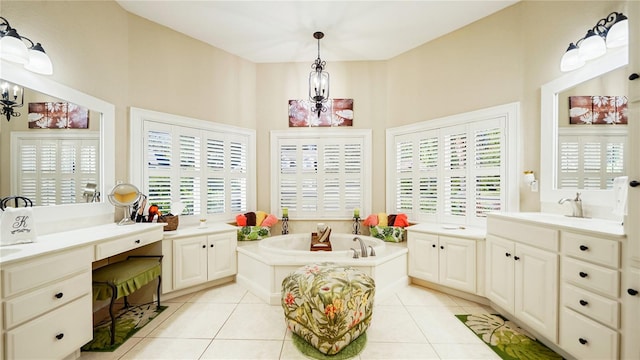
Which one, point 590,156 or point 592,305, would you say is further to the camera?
point 590,156

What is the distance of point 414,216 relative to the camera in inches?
135

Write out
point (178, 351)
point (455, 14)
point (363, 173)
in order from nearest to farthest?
point (178, 351) < point (455, 14) < point (363, 173)

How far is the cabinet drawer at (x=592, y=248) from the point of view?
1.39m

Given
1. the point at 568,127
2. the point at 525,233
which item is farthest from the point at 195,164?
the point at 568,127

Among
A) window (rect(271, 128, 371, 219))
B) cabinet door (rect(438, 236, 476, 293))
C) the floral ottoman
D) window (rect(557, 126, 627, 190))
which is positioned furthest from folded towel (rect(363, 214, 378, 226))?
window (rect(557, 126, 627, 190))

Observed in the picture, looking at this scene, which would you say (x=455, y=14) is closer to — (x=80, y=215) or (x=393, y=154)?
(x=393, y=154)

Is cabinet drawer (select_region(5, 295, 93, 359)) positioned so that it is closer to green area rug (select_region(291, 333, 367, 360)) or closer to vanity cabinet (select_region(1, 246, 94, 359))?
vanity cabinet (select_region(1, 246, 94, 359))

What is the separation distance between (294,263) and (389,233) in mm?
1466

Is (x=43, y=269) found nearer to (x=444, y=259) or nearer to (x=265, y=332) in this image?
(x=265, y=332)

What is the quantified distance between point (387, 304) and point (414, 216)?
1.37 m

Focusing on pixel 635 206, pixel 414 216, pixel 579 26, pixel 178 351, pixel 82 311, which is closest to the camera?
pixel 635 206

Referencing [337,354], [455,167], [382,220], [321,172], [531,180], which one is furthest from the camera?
[321,172]

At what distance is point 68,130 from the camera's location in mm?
2127

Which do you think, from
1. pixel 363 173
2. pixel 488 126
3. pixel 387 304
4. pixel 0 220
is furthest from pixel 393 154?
pixel 0 220
